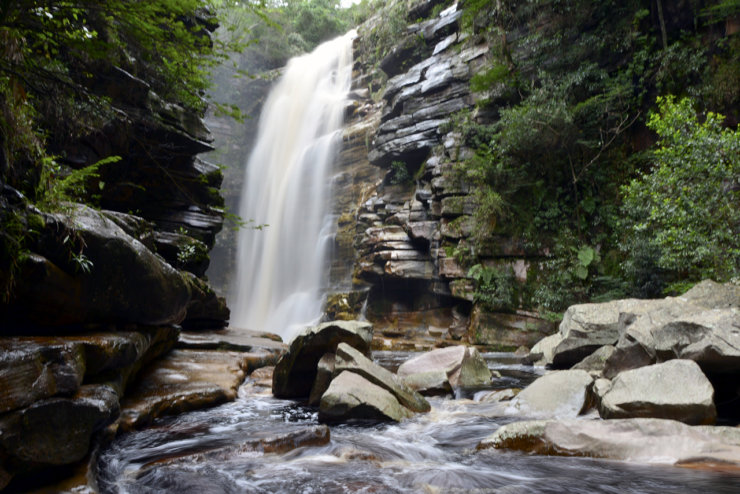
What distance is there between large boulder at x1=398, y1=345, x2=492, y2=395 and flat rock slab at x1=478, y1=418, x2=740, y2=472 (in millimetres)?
2724

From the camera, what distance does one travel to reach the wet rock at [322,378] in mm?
6250

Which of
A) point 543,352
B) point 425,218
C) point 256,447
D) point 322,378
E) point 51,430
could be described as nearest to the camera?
point 51,430

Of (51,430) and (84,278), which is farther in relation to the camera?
(84,278)

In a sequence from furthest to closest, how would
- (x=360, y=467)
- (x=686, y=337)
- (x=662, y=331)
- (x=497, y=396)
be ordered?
1. (x=497, y=396)
2. (x=662, y=331)
3. (x=686, y=337)
4. (x=360, y=467)

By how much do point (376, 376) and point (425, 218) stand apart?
12.5 m

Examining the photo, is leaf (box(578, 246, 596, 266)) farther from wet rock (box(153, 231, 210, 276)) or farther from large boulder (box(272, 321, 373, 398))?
wet rock (box(153, 231, 210, 276))

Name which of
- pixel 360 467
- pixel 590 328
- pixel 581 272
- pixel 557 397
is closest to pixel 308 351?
pixel 360 467

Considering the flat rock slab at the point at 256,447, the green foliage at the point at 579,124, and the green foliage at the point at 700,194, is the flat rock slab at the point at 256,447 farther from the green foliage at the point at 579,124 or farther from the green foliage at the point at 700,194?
the green foliage at the point at 579,124

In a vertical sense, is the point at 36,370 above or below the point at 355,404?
above

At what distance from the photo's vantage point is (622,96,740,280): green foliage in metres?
7.82

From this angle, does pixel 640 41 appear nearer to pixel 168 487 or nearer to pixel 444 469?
pixel 444 469

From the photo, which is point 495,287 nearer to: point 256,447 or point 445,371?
point 445,371

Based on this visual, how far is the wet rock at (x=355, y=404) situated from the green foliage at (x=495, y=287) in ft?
31.7

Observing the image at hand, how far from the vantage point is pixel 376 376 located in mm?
5848
